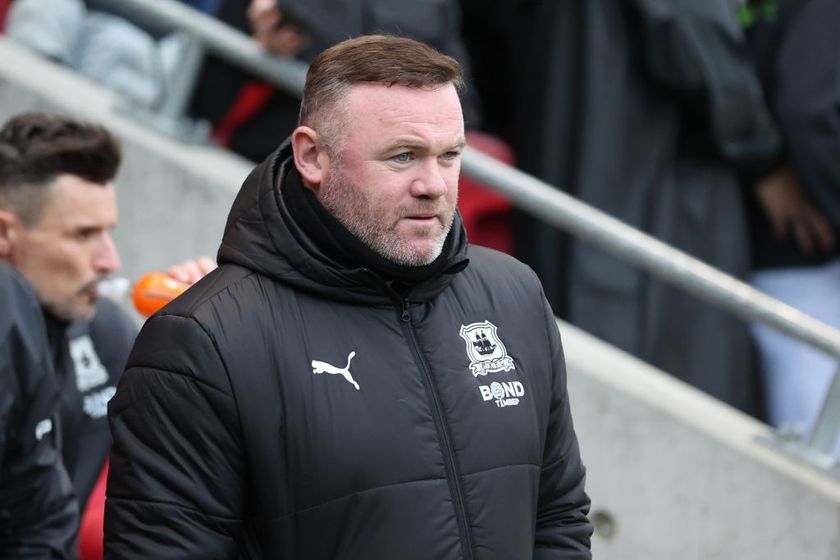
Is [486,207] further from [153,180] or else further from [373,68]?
[373,68]

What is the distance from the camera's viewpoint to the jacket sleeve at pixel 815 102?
14.7 feet

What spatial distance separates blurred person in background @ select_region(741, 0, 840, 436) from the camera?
4512mm

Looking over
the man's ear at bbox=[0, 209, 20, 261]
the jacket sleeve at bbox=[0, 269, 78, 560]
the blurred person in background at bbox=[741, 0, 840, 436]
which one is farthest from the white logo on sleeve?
the blurred person in background at bbox=[741, 0, 840, 436]

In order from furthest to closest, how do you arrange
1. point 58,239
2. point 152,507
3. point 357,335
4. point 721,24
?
point 721,24 < point 58,239 < point 357,335 < point 152,507

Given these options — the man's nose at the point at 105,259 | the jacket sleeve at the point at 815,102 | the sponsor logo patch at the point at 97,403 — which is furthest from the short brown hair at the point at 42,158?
the jacket sleeve at the point at 815,102

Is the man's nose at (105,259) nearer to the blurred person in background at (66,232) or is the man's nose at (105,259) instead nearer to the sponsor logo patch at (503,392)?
the blurred person in background at (66,232)

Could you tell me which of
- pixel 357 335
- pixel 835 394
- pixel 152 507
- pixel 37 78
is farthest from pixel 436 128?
pixel 37 78

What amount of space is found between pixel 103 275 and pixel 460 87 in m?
1.55

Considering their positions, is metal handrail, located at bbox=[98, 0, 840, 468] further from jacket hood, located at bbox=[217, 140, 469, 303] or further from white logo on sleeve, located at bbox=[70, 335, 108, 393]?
jacket hood, located at bbox=[217, 140, 469, 303]

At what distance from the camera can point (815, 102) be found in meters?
4.50

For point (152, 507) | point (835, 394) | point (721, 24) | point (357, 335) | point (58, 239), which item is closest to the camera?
point (152, 507)

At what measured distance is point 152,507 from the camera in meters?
2.15

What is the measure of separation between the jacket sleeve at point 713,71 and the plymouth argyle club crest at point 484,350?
7.20 feet

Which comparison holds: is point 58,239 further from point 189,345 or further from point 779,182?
point 779,182
